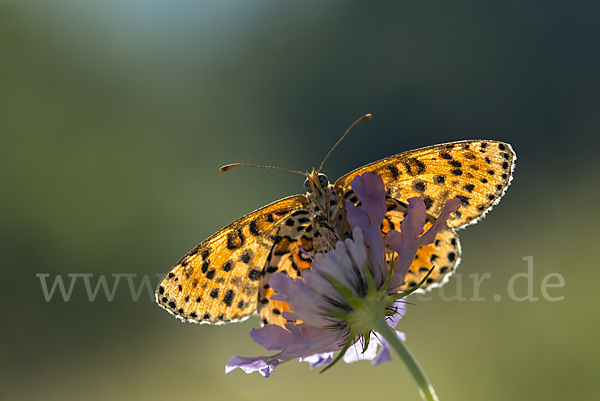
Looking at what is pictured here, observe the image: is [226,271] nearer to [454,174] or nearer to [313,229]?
[313,229]

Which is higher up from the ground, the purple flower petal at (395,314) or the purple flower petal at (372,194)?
the purple flower petal at (372,194)

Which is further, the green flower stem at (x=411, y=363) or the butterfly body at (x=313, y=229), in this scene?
the butterfly body at (x=313, y=229)

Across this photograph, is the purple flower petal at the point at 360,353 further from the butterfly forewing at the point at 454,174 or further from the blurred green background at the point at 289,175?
the blurred green background at the point at 289,175

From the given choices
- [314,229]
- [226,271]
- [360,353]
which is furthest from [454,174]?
[226,271]

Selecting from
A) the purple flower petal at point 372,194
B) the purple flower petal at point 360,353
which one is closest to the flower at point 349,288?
the purple flower petal at point 372,194

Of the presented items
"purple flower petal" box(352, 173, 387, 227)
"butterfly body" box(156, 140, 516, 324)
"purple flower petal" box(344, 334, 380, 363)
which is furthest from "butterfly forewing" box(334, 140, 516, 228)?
"purple flower petal" box(344, 334, 380, 363)

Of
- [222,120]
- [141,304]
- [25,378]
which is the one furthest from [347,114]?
[25,378]
